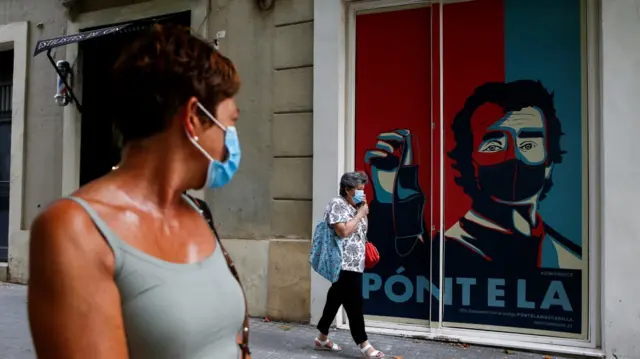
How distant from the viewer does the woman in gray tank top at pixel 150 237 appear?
115 cm

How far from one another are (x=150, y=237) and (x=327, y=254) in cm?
374

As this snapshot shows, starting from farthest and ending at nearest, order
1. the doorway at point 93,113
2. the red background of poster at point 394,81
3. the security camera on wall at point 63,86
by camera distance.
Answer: the doorway at point 93,113 → the security camera on wall at point 63,86 → the red background of poster at point 394,81

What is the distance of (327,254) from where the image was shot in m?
5.05

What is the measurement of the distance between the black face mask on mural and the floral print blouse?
5.45ft

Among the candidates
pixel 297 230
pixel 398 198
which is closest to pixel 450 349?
pixel 398 198

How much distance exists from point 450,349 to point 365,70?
3.28 m

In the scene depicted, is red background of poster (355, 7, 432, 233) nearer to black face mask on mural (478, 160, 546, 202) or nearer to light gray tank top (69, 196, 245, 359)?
black face mask on mural (478, 160, 546, 202)

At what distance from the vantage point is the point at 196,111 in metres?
1.45

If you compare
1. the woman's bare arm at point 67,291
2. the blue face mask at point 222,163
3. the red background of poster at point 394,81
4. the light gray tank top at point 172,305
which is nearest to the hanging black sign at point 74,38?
the red background of poster at point 394,81

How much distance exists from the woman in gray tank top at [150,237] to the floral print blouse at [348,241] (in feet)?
11.1

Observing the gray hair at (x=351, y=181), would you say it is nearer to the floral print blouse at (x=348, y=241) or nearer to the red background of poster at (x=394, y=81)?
the floral print blouse at (x=348, y=241)

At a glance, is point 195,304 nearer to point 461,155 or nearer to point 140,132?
point 140,132

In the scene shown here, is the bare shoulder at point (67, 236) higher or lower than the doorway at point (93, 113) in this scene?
lower

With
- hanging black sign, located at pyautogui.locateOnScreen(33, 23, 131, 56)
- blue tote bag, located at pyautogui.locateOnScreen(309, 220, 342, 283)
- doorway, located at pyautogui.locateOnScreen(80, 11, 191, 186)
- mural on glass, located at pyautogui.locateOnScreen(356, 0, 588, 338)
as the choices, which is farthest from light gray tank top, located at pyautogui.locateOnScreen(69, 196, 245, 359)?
doorway, located at pyautogui.locateOnScreen(80, 11, 191, 186)
